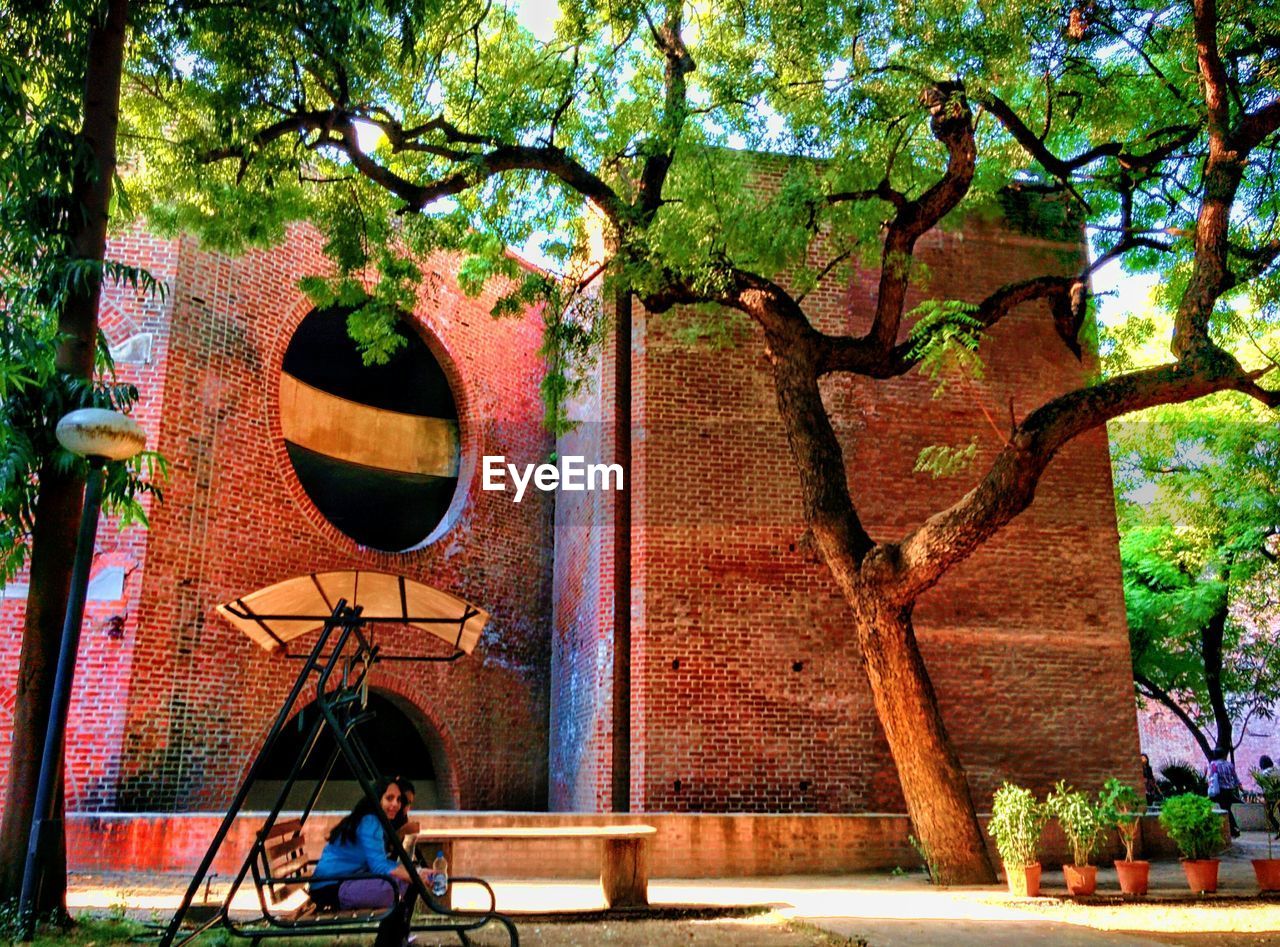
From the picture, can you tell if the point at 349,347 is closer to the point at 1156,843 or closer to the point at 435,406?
the point at 435,406

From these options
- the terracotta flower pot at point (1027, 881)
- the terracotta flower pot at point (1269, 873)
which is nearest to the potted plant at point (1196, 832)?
the terracotta flower pot at point (1269, 873)

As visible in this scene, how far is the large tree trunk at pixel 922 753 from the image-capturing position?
27.3 feet

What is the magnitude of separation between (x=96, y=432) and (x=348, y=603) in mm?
1714

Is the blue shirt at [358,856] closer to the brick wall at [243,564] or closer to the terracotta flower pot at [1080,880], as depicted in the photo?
the terracotta flower pot at [1080,880]

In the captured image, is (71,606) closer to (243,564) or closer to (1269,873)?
(243,564)

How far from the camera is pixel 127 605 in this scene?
10750mm

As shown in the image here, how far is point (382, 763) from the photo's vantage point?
14117mm

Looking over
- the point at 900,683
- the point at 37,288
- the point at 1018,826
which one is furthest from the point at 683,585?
the point at 37,288

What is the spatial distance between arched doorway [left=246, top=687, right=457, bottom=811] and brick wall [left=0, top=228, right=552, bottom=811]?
0.18m

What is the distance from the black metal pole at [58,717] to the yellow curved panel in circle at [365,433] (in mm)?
7638

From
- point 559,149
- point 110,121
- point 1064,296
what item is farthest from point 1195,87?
point 110,121

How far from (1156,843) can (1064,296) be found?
5.77 m

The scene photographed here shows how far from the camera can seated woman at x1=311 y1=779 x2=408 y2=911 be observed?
4863 mm

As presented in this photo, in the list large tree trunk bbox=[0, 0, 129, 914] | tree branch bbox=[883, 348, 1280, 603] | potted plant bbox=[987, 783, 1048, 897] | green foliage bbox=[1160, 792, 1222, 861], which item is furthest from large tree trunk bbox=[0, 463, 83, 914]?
green foliage bbox=[1160, 792, 1222, 861]
